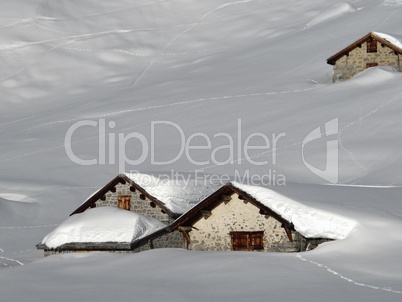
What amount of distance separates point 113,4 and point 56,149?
58118mm

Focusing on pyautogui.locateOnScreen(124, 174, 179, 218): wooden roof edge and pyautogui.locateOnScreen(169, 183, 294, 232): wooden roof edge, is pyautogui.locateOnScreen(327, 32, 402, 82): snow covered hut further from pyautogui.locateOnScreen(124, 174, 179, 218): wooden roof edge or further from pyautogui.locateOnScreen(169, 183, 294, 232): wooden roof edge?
pyautogui.locateOnScreen(169, 183, 294, 232): wooden roof edge

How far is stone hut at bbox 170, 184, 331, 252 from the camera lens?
88.1 ft

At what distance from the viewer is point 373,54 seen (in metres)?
57.7

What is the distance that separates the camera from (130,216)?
31359 mm

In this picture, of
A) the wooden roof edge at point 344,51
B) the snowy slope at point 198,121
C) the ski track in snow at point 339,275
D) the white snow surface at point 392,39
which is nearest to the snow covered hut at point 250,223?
the snowy slope at point 198,121

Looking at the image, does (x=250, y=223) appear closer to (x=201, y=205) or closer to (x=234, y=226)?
(x=234, y=226)

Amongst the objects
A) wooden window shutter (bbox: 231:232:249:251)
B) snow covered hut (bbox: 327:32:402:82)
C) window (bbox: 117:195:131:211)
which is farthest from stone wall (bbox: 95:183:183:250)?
snow covered hut (bbox: 327:32:402:82)

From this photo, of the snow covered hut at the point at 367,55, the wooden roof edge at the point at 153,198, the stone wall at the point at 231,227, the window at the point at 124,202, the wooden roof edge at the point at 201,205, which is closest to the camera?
the stone wall at the point at 231,227

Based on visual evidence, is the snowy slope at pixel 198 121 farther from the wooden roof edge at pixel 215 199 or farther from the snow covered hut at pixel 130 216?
the snow covered hut at pixel 130 216

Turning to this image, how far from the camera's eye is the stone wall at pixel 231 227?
88.9ft

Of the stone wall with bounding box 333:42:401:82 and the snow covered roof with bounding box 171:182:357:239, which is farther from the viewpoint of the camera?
the stone wall with bounding box 333:42:401:82

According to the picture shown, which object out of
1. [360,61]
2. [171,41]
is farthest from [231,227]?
[171,41]

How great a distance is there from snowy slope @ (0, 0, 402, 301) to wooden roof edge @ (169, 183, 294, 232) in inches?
34.5

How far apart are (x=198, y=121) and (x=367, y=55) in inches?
456
